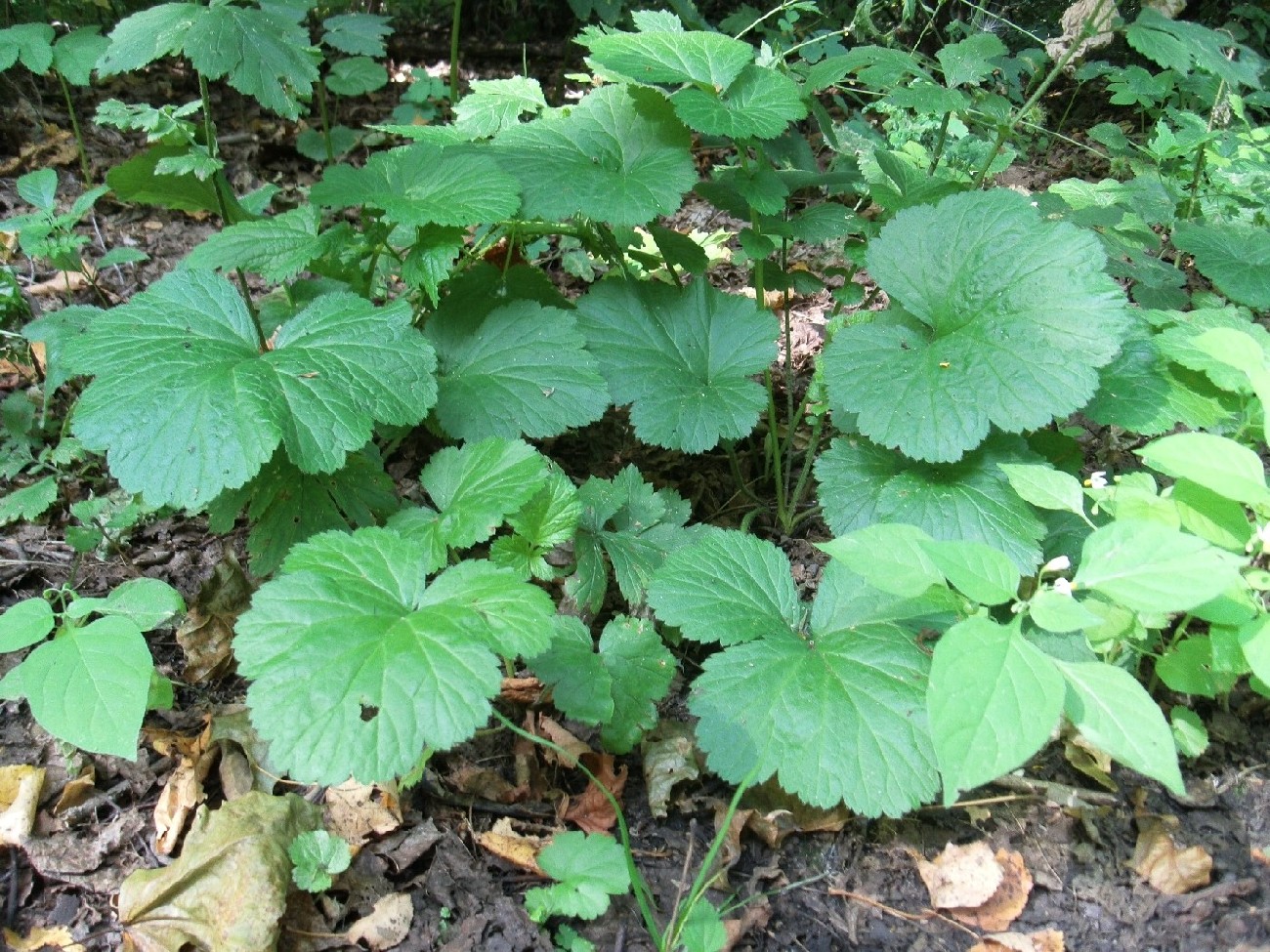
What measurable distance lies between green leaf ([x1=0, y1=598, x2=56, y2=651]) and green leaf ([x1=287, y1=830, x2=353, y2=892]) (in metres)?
0.56

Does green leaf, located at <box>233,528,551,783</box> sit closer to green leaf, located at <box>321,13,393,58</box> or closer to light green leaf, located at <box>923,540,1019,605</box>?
light green leaf, located at <box>923,540,1019,605</box>

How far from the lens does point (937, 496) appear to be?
179 centimetres

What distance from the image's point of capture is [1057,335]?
1731 mm

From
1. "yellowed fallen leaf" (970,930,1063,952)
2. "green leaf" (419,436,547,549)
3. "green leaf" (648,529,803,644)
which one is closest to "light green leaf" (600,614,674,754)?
"green leaf" (648,529,803,644)

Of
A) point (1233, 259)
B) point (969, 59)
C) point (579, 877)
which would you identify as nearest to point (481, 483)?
point (579, 877)

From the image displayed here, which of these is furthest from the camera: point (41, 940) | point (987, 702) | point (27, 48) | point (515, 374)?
point (27, 48)

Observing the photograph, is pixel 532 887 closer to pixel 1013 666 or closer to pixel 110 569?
pixel 1013 666

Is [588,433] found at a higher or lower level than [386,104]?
lower

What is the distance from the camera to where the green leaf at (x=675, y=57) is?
1978 mm

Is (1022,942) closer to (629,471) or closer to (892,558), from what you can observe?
(892,558)

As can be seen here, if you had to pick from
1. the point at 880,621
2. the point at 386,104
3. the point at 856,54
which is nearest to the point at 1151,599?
the point at 880,621

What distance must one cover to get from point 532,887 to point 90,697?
2.61ft

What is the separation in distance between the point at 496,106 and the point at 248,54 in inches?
24.8

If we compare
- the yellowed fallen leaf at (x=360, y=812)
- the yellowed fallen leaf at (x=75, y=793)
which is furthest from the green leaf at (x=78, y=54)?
the yellowed fallen leaf at (x=360, y=812)
